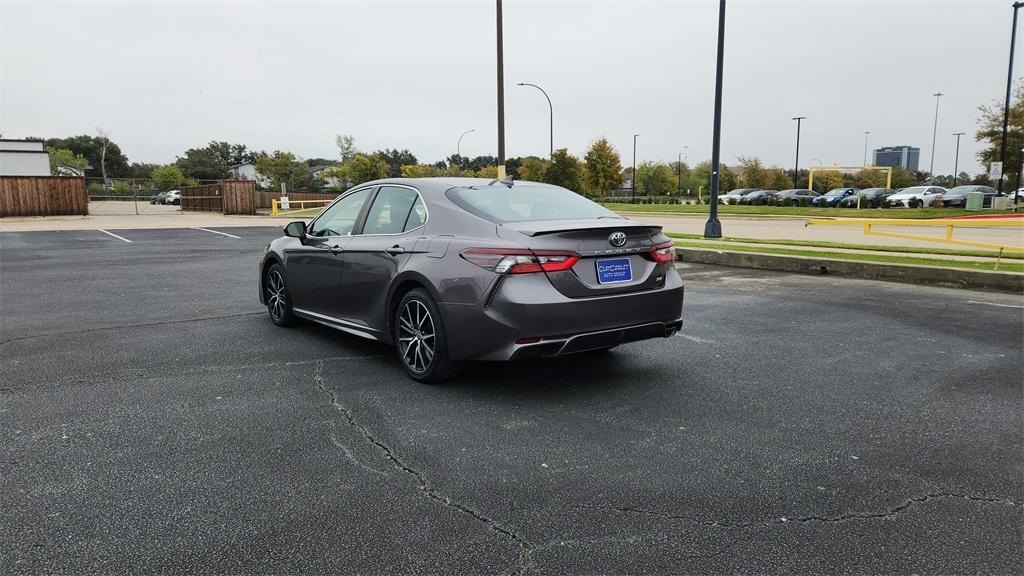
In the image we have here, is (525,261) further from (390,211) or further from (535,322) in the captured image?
(390,211)

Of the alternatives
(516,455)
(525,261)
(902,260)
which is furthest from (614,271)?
(902,260)

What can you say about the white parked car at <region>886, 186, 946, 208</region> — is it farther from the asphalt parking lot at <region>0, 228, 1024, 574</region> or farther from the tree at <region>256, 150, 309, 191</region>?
the tree at <region>256, 150, 309, 191</region>

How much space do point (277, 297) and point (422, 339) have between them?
2.71 metres

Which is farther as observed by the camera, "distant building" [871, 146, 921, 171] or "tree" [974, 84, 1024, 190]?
"distant building" [871, 146, 921, 171]

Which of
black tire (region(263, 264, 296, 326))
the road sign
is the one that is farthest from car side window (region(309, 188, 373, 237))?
the road sign

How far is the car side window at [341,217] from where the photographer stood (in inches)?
241

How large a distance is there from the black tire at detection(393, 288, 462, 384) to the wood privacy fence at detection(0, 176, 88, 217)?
33.8 m

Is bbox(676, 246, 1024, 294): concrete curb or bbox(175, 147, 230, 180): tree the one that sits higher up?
bbox(175, 147, 230, 180): tree

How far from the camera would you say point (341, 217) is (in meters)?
6.30

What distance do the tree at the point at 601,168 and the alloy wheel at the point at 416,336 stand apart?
48910mm

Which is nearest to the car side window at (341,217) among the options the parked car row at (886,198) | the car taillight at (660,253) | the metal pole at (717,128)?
the car taillight at (660,253)

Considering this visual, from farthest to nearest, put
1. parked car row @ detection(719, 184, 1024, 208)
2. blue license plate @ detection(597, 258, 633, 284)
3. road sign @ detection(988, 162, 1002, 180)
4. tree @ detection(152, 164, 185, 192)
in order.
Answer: tree @ detection(152, 164, 185, 192) → parked car row @ detection(719, 184, 1024, 208) → road sign @ detection(988, 162, 1002, 180) → blue license plate @ detection(597, 258, 633, 284)

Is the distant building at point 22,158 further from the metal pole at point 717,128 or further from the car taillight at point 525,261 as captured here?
the car taillight at point 525,261

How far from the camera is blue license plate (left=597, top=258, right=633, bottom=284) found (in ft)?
15.5
